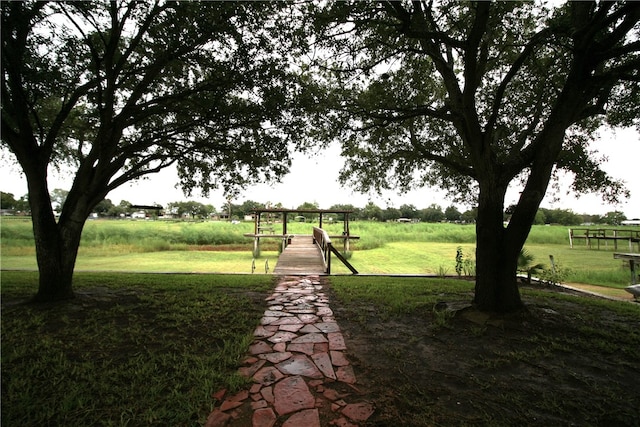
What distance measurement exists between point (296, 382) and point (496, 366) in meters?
2.40

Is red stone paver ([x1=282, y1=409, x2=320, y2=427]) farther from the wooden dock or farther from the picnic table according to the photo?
the picnic table

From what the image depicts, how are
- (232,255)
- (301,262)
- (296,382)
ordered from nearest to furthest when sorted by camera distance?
1. (296,382)
2. (301,262)
3. (232,255)

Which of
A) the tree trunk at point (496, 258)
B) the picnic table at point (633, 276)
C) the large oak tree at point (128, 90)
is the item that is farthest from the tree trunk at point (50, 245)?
the picnic table at point (633, 276)

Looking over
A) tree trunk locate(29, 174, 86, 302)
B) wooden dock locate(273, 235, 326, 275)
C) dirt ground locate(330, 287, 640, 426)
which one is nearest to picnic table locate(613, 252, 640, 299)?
dirt ground locate(330, 287, 640, 426)

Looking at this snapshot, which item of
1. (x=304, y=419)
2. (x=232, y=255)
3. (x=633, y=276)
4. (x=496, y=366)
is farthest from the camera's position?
(x=232, y=255)

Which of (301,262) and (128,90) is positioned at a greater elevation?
(128,90)

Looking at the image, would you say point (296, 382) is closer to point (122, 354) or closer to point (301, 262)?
point (122, 354)

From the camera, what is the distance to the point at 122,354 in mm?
3391

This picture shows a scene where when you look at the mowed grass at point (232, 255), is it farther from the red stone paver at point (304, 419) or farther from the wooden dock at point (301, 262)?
the red stone paver at point (304, 419)

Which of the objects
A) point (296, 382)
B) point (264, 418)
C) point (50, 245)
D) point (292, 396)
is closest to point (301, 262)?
point (50, 245)

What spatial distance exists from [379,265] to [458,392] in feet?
44.0

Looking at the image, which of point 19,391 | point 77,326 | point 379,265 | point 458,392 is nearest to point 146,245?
point 379,265

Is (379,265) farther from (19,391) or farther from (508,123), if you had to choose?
(19,391)

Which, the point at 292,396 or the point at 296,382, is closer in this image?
the point at 292,396
